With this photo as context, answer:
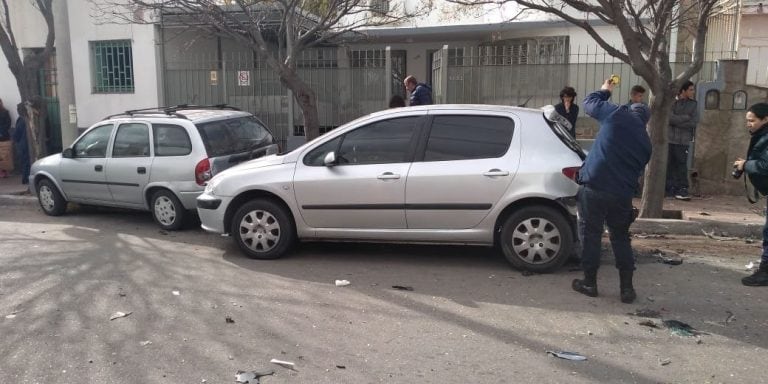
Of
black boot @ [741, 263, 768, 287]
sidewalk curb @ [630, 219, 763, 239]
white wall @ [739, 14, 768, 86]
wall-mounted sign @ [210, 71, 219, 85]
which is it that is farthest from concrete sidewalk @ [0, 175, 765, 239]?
white wall @ [739, 14, 768, 86]

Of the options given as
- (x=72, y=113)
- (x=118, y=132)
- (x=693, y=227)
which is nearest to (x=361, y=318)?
(x=693, y=227)

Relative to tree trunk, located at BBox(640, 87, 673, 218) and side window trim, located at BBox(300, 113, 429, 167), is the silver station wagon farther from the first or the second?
tree trunk, located at BBox(640, 87, 673, 218)

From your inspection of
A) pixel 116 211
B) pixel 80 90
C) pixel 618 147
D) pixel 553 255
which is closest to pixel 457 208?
pixel 553 255

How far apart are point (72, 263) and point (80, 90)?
27.8ft

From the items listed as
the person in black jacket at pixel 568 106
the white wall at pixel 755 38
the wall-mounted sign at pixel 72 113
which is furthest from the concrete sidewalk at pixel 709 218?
the white wall at pixel 755 38

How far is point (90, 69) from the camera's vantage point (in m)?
13.6

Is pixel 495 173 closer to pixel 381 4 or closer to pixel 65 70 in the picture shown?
pixel 381 4

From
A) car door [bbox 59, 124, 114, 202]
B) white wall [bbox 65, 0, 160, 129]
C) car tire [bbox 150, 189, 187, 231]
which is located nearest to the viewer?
car tire [bbox 150, 189, 187, 231]

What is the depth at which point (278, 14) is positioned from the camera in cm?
1255

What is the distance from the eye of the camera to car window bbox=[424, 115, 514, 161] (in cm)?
604

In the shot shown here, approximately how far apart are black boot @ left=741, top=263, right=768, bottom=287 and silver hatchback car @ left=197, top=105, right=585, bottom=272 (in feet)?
5.33

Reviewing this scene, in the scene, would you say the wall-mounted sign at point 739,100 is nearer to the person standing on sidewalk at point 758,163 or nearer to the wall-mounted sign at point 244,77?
the person standing on sidewalk at point 758,163

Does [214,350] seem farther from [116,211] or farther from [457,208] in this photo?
[116,211]

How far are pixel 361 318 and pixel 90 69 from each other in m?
11.4
